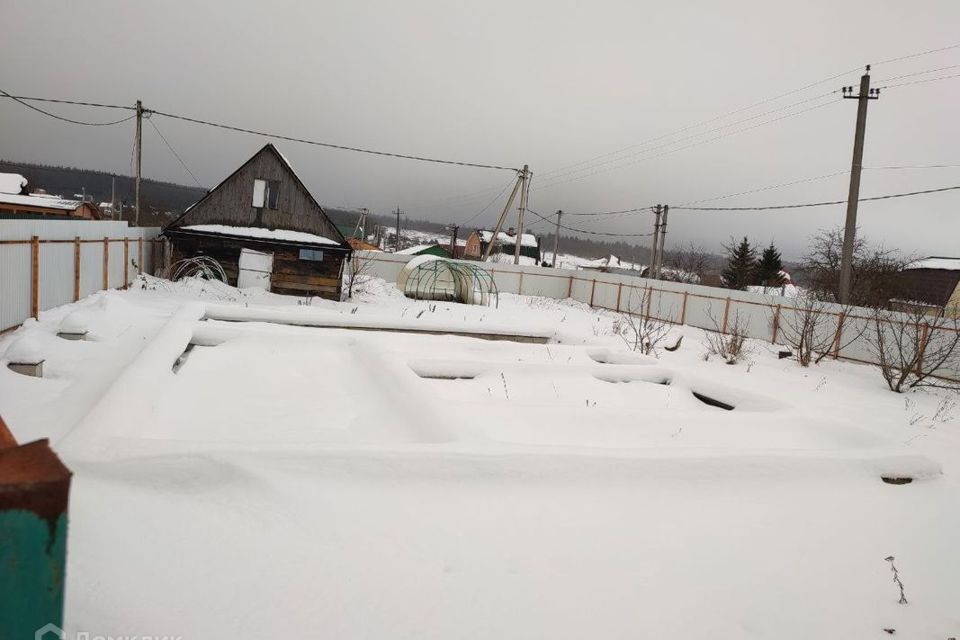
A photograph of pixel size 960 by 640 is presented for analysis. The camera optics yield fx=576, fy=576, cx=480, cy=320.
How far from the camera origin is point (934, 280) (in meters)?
38.0

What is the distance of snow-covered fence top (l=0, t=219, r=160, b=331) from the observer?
9.41 metres

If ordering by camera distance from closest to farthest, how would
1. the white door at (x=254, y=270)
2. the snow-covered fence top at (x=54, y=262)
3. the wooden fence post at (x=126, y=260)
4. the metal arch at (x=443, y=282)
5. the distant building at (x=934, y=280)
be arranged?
1. the snow-covered fence top at (x=54, y=262)
2. the wooden fence post at (x=126, y=260)
3. the white door at (x=254, y=270)
4. the metal arch at (x=443, y=282)
5. the distant building at (x=934, y=280)

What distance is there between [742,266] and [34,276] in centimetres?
3988

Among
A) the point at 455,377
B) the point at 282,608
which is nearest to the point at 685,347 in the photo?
the point at 455,377

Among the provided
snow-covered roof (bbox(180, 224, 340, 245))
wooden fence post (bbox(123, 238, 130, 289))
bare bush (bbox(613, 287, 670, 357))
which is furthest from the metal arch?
wooden fence post (bbox(123, 238, 130, 289))

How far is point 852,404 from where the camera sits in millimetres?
10961

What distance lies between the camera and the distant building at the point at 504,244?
59.0 meters

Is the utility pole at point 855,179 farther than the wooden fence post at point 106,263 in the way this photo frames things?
Yes

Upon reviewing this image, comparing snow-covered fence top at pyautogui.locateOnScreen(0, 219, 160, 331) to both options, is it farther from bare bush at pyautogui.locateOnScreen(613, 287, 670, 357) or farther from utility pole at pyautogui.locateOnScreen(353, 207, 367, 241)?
utility pole at pyautogui.locateOnScreen(353, 207, 367, 241)

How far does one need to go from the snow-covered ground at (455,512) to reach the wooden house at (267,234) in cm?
1495

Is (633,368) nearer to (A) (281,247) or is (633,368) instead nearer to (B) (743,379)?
(B) (743,379)

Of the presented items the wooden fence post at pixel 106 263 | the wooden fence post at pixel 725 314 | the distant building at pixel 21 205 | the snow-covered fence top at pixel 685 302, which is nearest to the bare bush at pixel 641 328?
the snow-covered fence top at pixel 685 302

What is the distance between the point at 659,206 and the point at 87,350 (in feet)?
94.6

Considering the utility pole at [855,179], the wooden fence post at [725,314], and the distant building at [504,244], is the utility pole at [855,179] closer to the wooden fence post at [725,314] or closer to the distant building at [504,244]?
the wooden fence post at [725,314]
